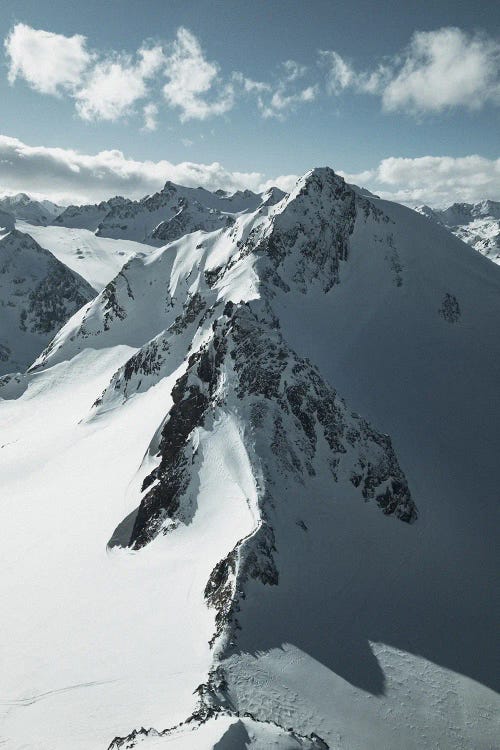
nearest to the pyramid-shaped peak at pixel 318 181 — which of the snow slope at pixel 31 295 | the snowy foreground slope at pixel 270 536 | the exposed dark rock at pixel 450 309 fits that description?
the snowy foreground slope at pixel 270 536

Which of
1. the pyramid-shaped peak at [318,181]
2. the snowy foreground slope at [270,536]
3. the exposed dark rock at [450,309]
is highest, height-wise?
the pyramid-shaped peak at [318,181]

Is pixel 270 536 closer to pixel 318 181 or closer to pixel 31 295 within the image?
pixel 318 181

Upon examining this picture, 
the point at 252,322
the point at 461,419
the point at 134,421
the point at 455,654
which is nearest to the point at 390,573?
the point at 455,654

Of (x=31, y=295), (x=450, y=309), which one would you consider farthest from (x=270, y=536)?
(x=31, y=295)

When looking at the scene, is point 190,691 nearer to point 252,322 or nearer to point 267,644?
point 267,644

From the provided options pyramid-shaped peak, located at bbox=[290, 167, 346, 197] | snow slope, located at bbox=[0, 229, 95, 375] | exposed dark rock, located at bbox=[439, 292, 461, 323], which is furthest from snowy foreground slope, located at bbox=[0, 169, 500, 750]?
snow slope, located at bbox=[0, 229, 95, 375]

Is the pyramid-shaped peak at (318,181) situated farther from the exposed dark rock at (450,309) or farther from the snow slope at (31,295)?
the snow slope at (31,295)
